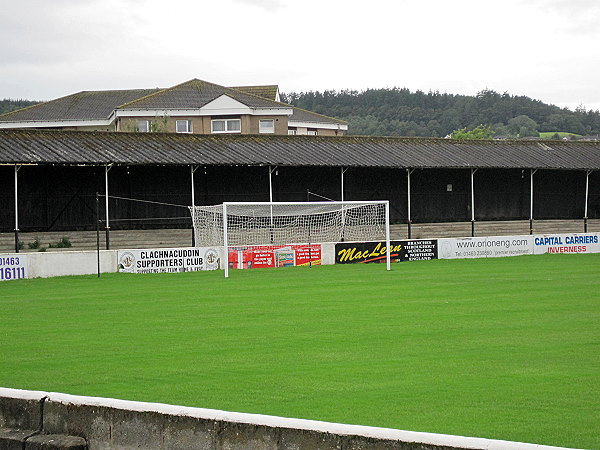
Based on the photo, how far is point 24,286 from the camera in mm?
24797

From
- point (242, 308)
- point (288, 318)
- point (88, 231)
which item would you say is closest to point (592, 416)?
point (288, 318)

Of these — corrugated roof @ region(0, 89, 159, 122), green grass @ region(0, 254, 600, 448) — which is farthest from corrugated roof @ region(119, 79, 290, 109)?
green grass @ region(0, 254, 600, 448)

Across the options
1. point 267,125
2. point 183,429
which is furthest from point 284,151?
point 183,429

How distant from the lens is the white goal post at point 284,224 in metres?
33.4

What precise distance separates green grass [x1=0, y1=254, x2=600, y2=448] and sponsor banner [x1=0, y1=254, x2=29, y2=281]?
406cm

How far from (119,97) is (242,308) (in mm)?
58267

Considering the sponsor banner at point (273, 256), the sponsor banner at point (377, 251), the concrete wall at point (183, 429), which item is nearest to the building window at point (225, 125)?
the sponsor banner at point (377, 251)

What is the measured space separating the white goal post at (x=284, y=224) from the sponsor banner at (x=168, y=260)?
1457 millimetres

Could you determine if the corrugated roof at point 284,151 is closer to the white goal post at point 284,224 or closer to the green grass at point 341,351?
the white goal post at point 284,224

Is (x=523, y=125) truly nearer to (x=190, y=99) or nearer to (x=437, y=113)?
(x=437, y=113)

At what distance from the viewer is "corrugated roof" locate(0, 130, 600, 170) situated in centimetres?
3366

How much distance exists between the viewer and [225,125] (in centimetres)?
6175

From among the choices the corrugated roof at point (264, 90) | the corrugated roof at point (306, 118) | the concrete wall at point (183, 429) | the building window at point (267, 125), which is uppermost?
the corrugated roof at point (264, 90)

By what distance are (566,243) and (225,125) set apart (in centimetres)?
3071
